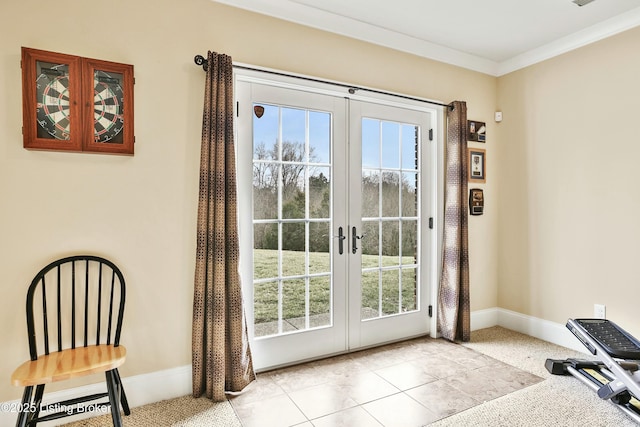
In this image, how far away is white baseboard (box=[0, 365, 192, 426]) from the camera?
204 cm

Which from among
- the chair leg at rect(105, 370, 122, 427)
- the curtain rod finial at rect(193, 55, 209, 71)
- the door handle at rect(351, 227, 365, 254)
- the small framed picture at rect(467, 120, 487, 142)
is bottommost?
the chair leg at rect(105, 370, 122, 427)

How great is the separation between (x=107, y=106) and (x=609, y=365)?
3.50 meters

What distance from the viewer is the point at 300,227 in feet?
9.42

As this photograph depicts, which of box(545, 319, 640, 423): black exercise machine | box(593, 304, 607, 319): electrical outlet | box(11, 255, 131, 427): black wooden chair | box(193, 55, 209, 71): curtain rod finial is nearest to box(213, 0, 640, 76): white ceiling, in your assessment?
box(193, 55, 209, 71): curtain rod finial

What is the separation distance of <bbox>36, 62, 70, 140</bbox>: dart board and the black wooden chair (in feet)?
2.42

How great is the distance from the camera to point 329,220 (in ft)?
9.78

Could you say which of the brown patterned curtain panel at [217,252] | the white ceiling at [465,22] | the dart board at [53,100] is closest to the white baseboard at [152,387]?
the brown patterned curtain panel at [217,252]

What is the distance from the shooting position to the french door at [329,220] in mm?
2697

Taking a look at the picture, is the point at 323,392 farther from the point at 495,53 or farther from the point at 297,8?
the point at 495,53

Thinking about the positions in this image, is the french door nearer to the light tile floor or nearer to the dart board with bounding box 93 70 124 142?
the light tile floor

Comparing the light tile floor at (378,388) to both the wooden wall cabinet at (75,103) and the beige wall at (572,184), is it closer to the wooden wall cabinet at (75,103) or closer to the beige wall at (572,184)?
the beige wall at (572,184)

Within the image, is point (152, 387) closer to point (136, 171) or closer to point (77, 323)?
point (77, 323)

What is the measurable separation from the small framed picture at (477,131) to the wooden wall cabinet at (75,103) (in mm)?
3063

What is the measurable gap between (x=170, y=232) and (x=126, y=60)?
1.11 m
